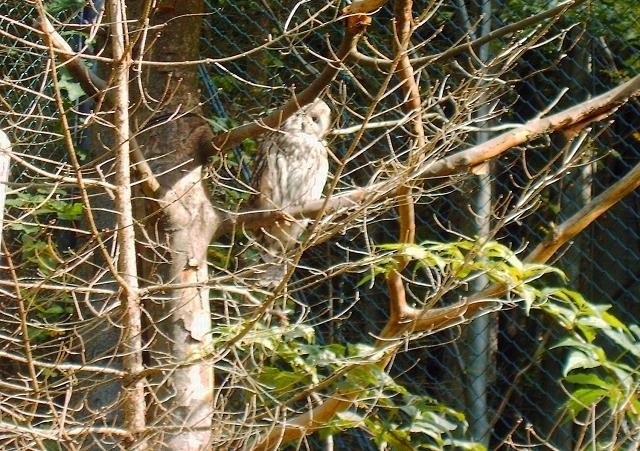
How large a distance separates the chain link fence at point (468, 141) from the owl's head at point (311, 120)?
11cm

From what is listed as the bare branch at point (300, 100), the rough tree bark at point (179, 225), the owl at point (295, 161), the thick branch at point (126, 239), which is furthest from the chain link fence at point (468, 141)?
the thick branch at point (126, 239)

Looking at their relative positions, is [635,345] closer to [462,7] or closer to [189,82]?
[189,82]

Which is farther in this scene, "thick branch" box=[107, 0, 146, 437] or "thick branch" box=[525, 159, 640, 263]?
"thick branch" box=[525, 159, 640, 263]

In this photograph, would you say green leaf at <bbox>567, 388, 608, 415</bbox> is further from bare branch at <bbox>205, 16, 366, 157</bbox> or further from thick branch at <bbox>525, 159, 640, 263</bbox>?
bare branch at <bbox>205, 16, 366, 157</bbox>

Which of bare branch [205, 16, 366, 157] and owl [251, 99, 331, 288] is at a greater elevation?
bare branch [205, 16, 366, 157]

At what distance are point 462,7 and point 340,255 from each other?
0.84 m

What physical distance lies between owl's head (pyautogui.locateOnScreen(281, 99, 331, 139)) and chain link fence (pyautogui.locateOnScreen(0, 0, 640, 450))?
11 centimetres

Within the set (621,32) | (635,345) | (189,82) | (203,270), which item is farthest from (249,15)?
(635,345)

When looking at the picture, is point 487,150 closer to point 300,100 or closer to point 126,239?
point 300,100

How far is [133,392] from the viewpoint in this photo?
4.46 ft

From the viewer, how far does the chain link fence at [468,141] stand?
291 cm

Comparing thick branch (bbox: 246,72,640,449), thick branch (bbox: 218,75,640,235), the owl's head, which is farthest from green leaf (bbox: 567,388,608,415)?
the owl's head

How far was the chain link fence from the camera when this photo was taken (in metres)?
2.91

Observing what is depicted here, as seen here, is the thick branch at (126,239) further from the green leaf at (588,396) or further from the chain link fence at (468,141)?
the chain link fence at (468,141)
